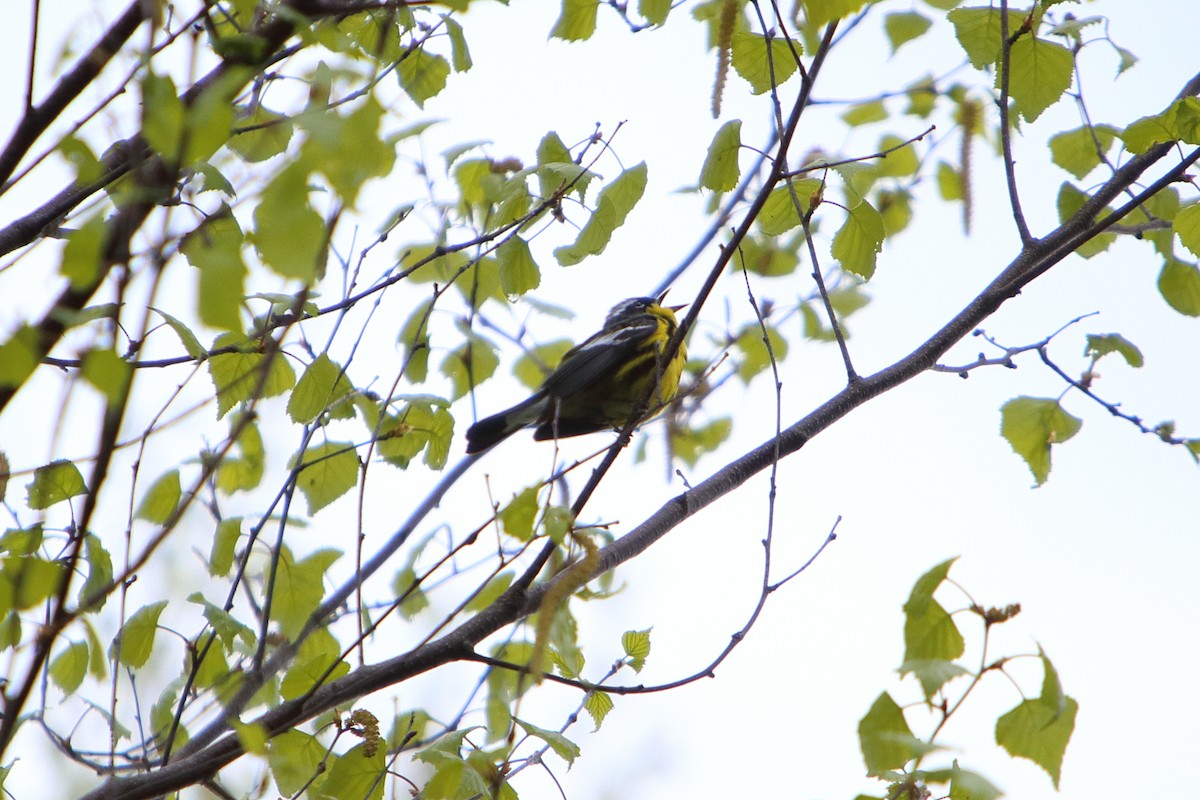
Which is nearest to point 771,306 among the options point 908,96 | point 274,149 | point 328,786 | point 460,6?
point 908,96

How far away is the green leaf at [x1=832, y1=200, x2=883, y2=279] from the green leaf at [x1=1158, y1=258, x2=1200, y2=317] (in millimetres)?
1205

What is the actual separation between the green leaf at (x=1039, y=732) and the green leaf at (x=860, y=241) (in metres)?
1.34

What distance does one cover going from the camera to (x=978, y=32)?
9.59ft

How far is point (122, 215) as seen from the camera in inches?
45.3

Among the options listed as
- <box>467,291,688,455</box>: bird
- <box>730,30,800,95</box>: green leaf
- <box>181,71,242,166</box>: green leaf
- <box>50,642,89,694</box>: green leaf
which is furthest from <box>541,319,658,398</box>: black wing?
<box>181,71,242,166</box>: green leaf

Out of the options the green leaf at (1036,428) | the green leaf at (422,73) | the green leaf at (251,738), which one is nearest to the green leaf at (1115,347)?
the green leaf at (1036,428)

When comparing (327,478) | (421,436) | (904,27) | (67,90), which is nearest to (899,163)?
(904,27)

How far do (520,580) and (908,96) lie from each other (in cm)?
322

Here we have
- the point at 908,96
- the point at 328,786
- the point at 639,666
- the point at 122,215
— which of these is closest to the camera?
the point at 122,215

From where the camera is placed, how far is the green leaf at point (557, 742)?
2.18 metres

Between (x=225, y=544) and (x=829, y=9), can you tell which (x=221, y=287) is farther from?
(x=225, y=544)

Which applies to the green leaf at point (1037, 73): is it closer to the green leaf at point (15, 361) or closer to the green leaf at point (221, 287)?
the green leaf at point (221, 287)

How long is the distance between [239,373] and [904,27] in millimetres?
2485

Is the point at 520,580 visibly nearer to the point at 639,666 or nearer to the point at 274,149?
the point at 639,666
